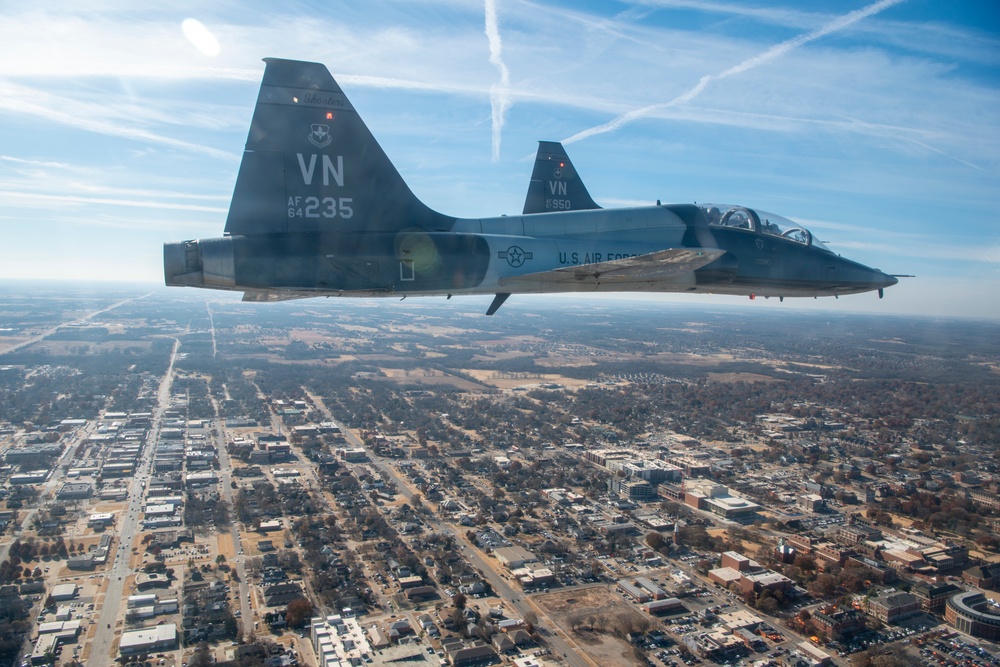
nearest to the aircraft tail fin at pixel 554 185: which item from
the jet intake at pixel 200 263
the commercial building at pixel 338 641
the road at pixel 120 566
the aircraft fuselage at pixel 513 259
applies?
the aircraft fuselage at pixel 513 259

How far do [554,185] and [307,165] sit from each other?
699 centimetres

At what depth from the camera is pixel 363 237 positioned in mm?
10477

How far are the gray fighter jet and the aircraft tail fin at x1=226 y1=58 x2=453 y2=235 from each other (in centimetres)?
2

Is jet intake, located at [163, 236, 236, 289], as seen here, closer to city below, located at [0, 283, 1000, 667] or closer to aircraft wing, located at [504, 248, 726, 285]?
aircraft wing, located at [504, 248, 726, 285]

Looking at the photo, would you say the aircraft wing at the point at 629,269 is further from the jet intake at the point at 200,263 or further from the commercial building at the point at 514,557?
the commercial building at the point at 514,557

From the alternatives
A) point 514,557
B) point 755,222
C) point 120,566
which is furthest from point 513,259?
point 120,566

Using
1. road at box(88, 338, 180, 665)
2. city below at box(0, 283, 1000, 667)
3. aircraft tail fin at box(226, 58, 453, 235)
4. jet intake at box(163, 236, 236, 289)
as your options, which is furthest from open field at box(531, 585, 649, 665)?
jet intake at box(163, 236, 236, 289)

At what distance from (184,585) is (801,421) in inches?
2025

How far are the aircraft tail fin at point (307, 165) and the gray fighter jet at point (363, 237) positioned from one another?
0.05 feet

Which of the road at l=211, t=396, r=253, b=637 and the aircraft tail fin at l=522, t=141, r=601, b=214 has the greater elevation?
the aircraft tail fin at l=522, t=141, r=601, b=214

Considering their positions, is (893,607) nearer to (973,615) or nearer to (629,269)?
(973,615)

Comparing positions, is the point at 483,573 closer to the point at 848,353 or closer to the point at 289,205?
the point at 289,205

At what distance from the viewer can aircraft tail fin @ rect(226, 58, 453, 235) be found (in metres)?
9.83

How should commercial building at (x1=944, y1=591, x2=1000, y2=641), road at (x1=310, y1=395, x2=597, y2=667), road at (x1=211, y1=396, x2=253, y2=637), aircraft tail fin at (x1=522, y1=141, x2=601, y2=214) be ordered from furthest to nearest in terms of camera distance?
road at (x1=211, y1=396, x2=253, y2=637)
commercial building at (x1=944, y1=591, x2=1000, y2=641)
road at (x1=310, y1=395, x2=597, y2=667)
aircraft tail fin at (x1=522, y1=141, x2=601, y2=214)
